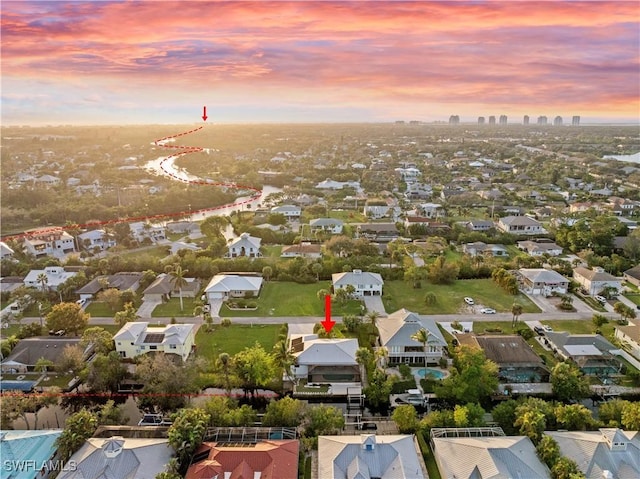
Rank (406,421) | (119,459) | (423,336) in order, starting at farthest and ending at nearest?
1. (423,336)
2. (406,421)
3. (119,459)

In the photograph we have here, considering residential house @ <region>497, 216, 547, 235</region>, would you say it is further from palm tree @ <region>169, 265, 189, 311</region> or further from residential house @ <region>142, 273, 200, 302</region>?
palm tree @ <region>169, 265, 189, 311</region>


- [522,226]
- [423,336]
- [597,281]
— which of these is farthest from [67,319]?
[522,226]

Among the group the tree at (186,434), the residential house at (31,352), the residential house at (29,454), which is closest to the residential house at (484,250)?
the tree at (186,434)

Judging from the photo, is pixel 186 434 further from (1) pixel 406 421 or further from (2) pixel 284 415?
(1) pixel 406 421

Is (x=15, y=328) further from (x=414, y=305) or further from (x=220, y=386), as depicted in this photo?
(x=414, y=305)

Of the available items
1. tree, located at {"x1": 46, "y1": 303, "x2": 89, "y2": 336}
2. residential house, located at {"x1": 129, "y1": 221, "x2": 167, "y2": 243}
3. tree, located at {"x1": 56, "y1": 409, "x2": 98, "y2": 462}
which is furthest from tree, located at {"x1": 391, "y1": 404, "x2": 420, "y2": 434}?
residential house, located at {"x1": 129, "y1": 221, "x2": 167, "y2": 243}

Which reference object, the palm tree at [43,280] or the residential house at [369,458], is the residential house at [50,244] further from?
the residential house at [369,458]
